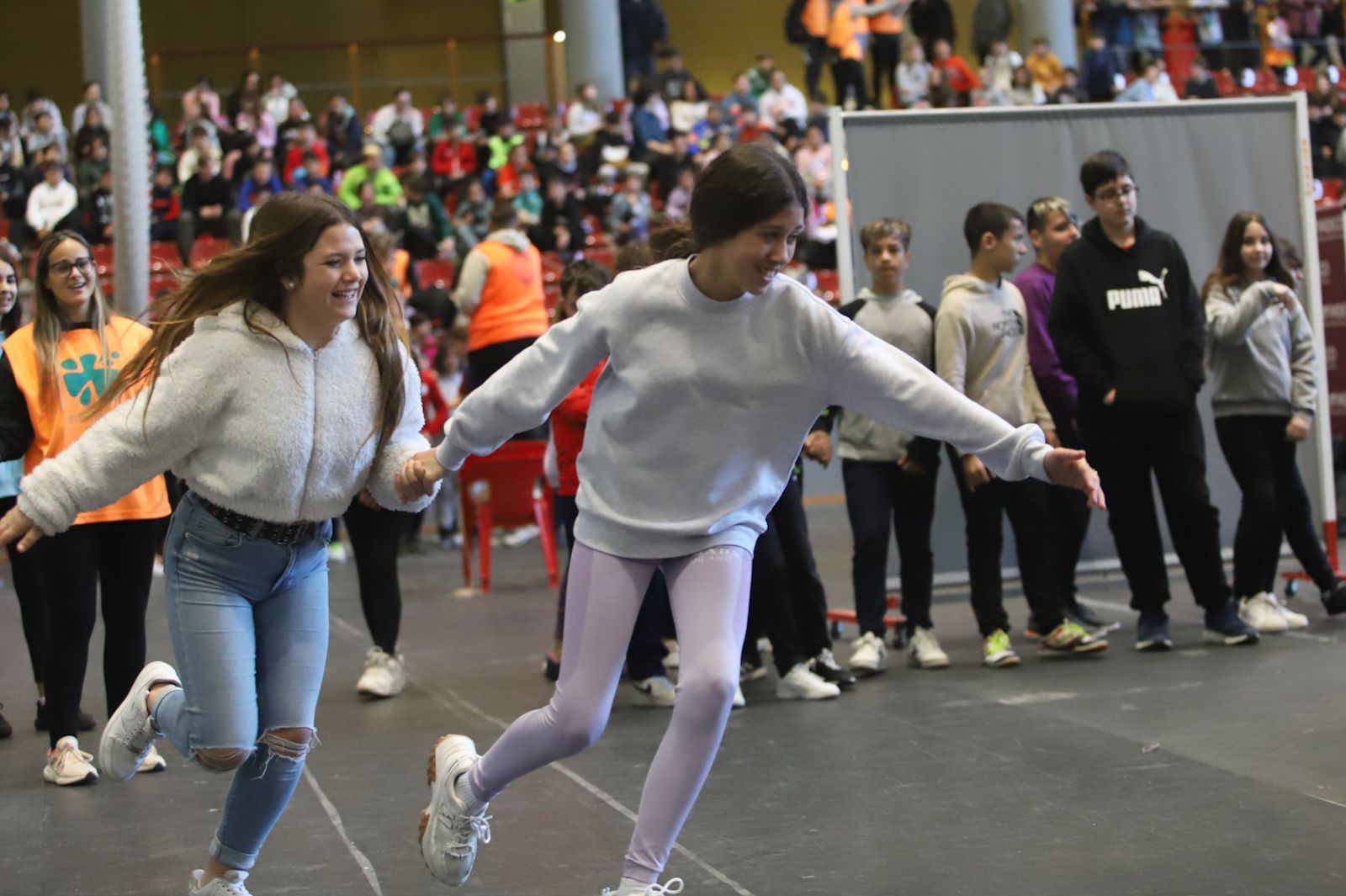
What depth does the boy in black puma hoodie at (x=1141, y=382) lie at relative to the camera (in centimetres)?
668

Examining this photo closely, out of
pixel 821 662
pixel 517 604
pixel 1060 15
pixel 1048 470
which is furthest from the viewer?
pixel 1060 15

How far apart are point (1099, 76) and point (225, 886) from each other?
60.2ft

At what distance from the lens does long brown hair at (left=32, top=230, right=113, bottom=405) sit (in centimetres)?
539

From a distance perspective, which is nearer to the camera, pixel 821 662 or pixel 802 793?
pixel 802 793

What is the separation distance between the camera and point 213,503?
3590 mm

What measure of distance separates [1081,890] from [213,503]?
2.06 m

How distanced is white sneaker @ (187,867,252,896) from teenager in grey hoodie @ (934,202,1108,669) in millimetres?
3741

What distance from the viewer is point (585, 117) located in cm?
2006

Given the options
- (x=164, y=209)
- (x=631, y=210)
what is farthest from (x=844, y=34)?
(x=164, y=209)

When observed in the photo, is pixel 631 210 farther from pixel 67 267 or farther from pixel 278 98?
pixel 67 267

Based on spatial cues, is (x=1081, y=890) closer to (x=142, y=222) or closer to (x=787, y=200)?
(x=787, y=200)

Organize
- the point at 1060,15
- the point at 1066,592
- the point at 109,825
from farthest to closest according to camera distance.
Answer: the point at 1060,15 < the point at 1066,592 < the point at 109,825

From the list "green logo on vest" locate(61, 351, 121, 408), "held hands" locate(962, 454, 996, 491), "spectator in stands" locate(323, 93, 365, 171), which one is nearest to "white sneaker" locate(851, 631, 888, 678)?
"held hands" locate(962, 454, 996, 491)

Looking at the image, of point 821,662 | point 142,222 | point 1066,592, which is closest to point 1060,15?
point 142,222
